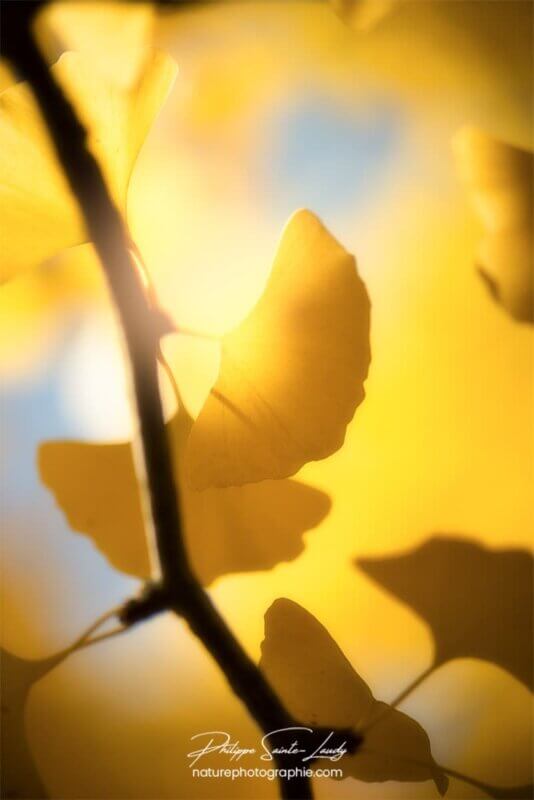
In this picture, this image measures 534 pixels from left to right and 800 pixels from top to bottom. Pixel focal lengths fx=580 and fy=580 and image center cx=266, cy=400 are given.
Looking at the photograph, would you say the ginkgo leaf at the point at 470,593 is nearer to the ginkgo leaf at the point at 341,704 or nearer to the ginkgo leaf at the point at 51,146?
the ginkgo leaf at the point at 341,704

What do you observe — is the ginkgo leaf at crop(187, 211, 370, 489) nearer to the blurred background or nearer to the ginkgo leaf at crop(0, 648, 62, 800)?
the blurred background

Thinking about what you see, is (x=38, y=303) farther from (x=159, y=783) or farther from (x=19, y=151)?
(x=159, y=783)

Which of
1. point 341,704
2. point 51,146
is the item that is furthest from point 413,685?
point 51,146

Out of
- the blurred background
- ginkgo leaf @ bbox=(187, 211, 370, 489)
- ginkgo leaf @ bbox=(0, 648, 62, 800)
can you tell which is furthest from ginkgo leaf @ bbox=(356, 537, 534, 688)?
ginkgo leaf @ bbox=(0, 648, 62, 800)

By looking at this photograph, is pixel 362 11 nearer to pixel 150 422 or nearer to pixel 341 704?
pixel 150 422

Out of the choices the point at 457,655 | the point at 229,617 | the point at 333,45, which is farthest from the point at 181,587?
the point at 333,45
